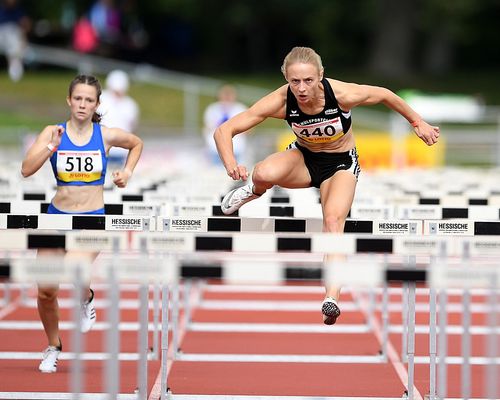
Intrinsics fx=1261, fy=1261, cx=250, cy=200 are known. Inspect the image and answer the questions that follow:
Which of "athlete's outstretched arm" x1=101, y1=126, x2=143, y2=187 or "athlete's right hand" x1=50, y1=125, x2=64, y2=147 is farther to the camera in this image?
"athlete's outstretched arm" x1=101, y1=126, x2=143, y2=187

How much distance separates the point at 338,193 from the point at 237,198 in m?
0.68

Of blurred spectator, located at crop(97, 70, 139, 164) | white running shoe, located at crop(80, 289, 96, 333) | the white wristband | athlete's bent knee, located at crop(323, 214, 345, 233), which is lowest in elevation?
white running shoe, located at crop(80, 289, 96, 333)

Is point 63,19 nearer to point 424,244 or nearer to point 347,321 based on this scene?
point 347,321

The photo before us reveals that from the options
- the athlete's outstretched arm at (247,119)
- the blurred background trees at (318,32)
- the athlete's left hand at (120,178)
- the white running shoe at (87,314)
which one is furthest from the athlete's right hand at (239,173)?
the blurred background trees at (318,32)

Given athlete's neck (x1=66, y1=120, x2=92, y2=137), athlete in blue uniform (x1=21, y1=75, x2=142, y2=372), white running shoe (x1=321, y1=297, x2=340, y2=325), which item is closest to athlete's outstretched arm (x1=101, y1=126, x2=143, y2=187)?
athlete in blue uniform (x1=21, y1=75, x2=142, y2=372)

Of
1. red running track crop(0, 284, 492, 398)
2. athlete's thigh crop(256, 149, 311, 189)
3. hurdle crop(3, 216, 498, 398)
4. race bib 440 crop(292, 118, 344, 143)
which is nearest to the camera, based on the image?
hurdle crop(3, 216, 498, 398)

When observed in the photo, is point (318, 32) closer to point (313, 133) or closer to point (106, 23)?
point (106, 23)

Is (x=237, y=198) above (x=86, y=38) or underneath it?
underneath

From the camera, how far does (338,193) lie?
7512mm

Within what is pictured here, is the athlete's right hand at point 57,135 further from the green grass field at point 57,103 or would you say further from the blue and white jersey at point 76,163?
the green grass field at point 57,103

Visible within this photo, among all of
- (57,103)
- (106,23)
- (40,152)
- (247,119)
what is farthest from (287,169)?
(106,23)

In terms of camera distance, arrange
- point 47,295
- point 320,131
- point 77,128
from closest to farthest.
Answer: point 320,131, point 47,295, point 77,128

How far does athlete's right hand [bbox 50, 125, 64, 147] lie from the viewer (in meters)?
7.69

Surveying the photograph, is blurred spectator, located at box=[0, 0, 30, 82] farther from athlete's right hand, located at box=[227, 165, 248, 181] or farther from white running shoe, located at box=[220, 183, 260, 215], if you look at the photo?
athlete's right hand, located at box=[227, 165, 248, 181]
